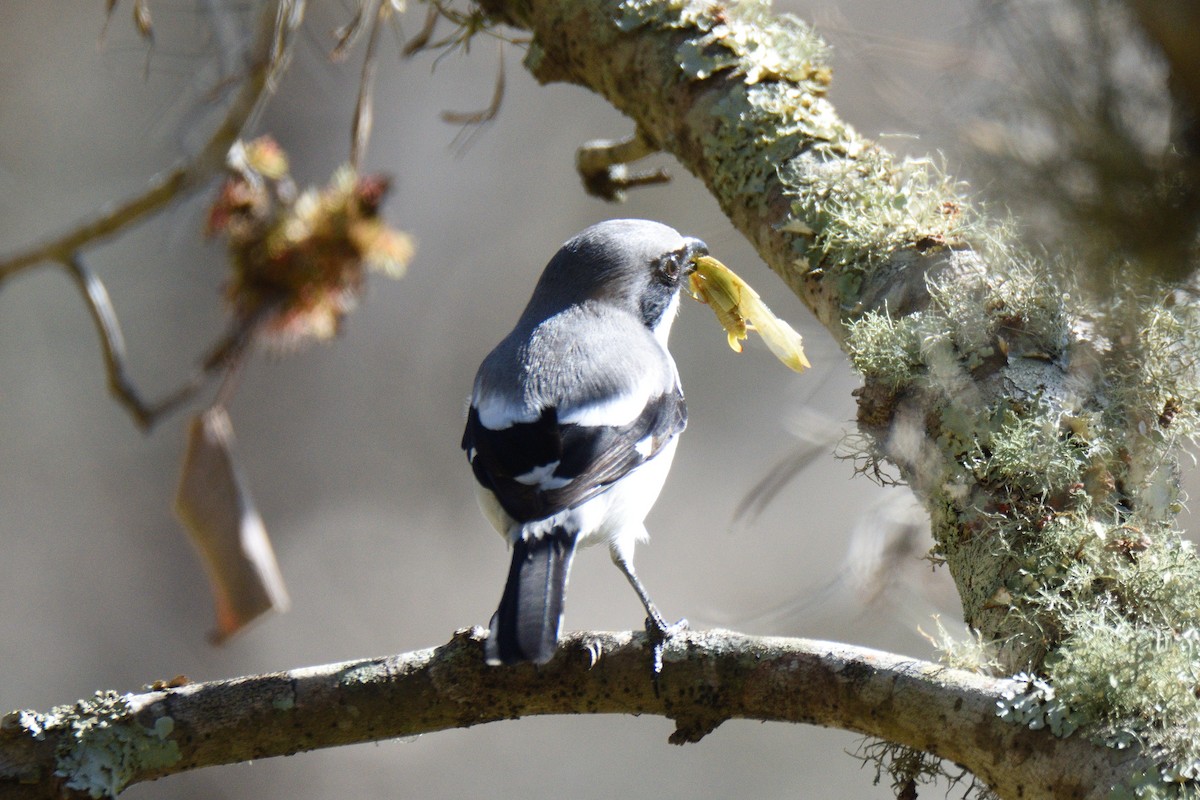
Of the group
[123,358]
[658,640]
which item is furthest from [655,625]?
[123,358]

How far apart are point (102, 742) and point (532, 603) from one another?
74 centimetres

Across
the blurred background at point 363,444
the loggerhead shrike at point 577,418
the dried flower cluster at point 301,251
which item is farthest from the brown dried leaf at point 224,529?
the blurred background at point 363,444

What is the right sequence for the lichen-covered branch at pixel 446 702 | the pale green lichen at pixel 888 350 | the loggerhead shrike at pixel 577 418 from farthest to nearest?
the loggerhead shrike at pixel 577 418 < the pale green lichen at pixel 888 350 < the lichen-covered branch at pixel 446 702

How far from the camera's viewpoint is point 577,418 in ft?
8.02

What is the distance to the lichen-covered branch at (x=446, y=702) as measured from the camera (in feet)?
5.55

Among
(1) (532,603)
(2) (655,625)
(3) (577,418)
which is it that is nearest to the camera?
(1) (532,603)

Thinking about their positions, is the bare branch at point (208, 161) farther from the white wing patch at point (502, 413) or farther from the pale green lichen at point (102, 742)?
the pale green lichen at point (102, 742)

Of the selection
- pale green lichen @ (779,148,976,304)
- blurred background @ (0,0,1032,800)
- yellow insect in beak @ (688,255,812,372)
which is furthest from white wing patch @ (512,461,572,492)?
blurred background @ (0,0,1032,800)

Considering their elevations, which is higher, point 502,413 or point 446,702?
point 502,413

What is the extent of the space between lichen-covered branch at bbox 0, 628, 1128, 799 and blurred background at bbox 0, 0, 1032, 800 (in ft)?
15.3

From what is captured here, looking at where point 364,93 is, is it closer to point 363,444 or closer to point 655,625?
point 655,625

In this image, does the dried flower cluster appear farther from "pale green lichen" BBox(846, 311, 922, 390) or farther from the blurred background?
the blurred background

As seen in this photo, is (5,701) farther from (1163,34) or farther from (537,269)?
(1163,34)

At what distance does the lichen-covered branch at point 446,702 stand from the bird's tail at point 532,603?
75mm
